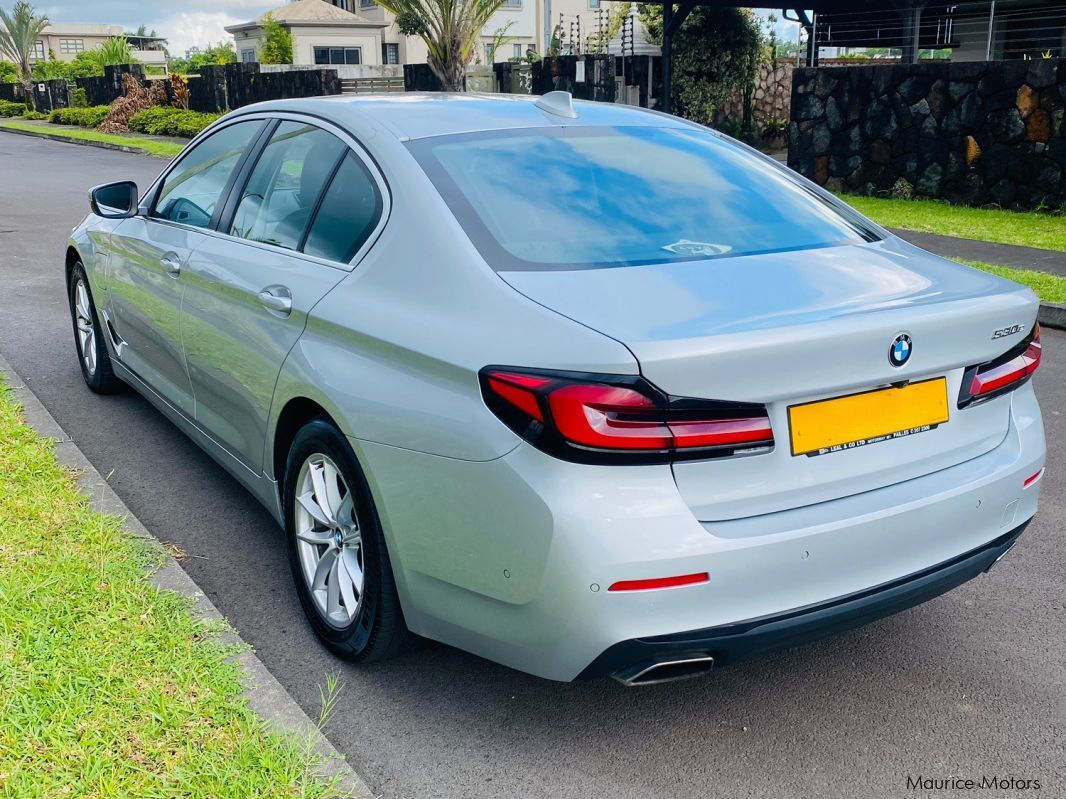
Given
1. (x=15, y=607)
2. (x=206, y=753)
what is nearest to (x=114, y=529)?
(x=15, y=607)

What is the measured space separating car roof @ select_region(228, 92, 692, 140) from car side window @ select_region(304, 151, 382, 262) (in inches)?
7.0

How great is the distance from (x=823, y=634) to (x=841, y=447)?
1.48 ft

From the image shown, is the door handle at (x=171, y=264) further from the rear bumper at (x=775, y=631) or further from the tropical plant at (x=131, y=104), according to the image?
the tropical plant at (x=131, y=104)

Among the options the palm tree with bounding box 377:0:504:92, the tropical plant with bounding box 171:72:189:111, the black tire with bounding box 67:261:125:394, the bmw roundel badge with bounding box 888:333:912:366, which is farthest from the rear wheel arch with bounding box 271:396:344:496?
the tropical plant with bounding box 171:72:189:111

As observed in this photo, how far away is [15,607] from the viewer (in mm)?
3285

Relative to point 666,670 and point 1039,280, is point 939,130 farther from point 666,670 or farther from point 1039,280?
point 666,670

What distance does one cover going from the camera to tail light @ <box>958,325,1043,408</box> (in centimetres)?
278

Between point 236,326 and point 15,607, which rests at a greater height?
point 236,326

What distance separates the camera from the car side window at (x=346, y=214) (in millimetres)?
3215

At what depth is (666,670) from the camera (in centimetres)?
249

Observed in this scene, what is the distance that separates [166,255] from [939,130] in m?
11.9

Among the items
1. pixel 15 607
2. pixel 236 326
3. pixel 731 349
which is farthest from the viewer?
pixel 236 326

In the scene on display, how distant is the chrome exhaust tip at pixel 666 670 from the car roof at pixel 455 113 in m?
1.75

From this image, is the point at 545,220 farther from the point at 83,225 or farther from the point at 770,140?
the point at 770,140
